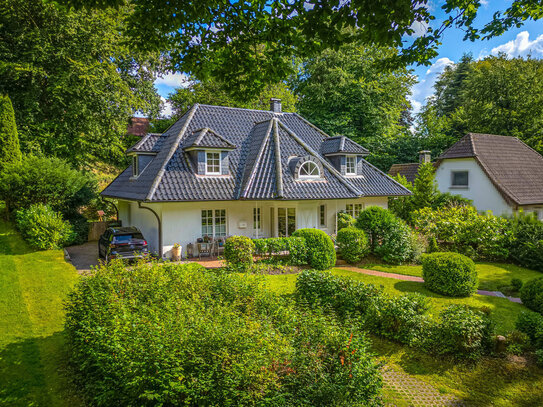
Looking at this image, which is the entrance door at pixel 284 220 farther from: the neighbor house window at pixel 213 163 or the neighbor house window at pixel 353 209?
the neighbor house window at pixel 353 209

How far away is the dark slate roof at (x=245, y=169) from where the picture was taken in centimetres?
1791

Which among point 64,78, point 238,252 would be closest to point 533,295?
point 238,252

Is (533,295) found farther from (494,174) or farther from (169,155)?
(169,155)

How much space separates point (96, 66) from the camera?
80.7 feet

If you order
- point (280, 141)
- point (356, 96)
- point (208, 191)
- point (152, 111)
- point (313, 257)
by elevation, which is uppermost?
point (356, 96)

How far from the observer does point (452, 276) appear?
13.3m

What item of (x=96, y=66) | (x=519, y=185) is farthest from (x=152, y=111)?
(x=519, y=185)

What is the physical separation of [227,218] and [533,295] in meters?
13.2

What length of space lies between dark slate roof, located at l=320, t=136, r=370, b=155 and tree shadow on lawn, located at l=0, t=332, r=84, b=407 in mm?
17461

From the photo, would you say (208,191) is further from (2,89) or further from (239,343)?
(2,89)

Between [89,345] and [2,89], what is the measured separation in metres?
25.8

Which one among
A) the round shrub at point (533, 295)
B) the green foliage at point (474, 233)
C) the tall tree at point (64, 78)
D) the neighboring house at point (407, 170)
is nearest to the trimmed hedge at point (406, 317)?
the round shrub at point (533, 295)

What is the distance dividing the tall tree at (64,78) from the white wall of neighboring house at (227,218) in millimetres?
7808

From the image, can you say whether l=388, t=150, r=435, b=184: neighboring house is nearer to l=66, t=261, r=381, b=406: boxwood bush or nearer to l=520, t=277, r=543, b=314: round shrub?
l=520, t=277, r=543, b=314: round shrub
